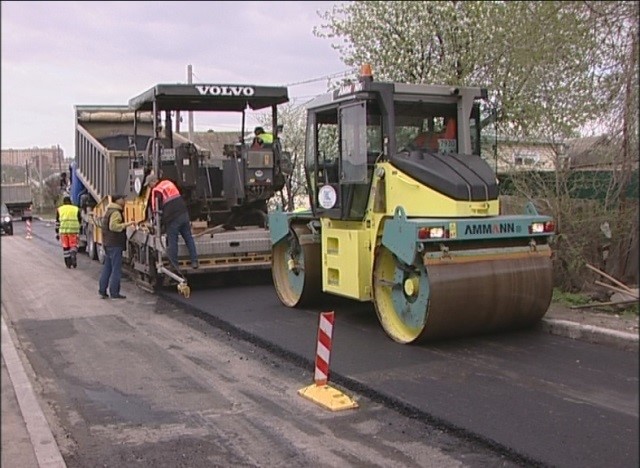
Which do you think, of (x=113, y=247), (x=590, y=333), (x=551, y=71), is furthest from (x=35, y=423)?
(x=113, y=247)

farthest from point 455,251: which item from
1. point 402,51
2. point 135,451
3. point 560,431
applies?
point 402,51

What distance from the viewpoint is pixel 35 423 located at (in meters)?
5.13

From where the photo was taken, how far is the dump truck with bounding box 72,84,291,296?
11180mm

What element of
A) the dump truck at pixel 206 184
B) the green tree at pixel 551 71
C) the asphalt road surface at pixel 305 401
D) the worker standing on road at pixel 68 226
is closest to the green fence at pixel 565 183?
the green tree at pixel 551 71

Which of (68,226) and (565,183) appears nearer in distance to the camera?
(565,183)

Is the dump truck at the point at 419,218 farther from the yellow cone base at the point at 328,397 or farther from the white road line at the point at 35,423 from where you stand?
the white road line at the point at 35,423

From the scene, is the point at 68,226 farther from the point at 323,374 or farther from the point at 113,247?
the point at 323,374

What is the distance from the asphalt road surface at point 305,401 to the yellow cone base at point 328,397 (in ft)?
0.25

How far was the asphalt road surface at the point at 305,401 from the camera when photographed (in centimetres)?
463

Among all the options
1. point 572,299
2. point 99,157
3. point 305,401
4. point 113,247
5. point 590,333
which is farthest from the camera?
point 99,157

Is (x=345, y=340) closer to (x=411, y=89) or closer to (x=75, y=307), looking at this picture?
(x=411, y=89)

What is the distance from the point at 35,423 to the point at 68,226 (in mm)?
10633

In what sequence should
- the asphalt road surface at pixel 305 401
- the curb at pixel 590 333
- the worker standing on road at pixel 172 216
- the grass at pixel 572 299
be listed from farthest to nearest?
the worker standing on road at pixel 172 216 < the grass at pixel 572 299 < the curb at pixel 590 333 < the asphalt road surface at pixel 305 401

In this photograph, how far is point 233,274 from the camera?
1215cm
